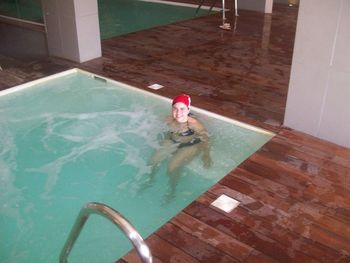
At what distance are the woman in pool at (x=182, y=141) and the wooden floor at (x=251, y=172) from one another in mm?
449

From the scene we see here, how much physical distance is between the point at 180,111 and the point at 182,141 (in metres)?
0.32

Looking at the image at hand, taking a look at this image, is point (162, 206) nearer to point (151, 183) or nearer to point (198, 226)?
point (151, 183)

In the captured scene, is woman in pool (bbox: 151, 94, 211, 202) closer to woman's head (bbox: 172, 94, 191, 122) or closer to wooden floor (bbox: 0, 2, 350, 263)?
woman's head (bbox: 172, 94, 191, 122)

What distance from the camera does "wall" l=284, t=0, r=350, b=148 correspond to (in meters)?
2.75

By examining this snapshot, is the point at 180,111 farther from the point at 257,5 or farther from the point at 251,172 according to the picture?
the point at 257,5

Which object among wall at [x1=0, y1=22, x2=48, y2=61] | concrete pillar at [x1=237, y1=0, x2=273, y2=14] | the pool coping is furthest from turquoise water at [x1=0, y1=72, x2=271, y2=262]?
concrete pillar at [x1=237, y1=0, x2=273, y2=14]

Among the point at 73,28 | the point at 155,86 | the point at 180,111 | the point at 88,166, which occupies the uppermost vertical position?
the point at 73,28

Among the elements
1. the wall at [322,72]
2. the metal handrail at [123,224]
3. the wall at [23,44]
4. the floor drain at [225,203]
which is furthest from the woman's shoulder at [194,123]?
the wall at [23,44]

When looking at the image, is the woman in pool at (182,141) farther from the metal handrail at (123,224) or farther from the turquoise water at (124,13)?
the turquoise water at (124,13)

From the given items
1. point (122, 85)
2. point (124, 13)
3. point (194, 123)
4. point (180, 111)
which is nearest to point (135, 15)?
point (124, 13)

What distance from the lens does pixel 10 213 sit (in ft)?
8.76

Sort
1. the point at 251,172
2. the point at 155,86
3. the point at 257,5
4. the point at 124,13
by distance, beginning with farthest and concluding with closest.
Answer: the point at 124,13
the point at 257,5
the point at 155,86
the point at 251,172

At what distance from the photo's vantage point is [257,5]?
25.9 ft

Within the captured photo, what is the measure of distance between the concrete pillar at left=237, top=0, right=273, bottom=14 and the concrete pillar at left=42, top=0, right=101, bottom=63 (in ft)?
13.3
